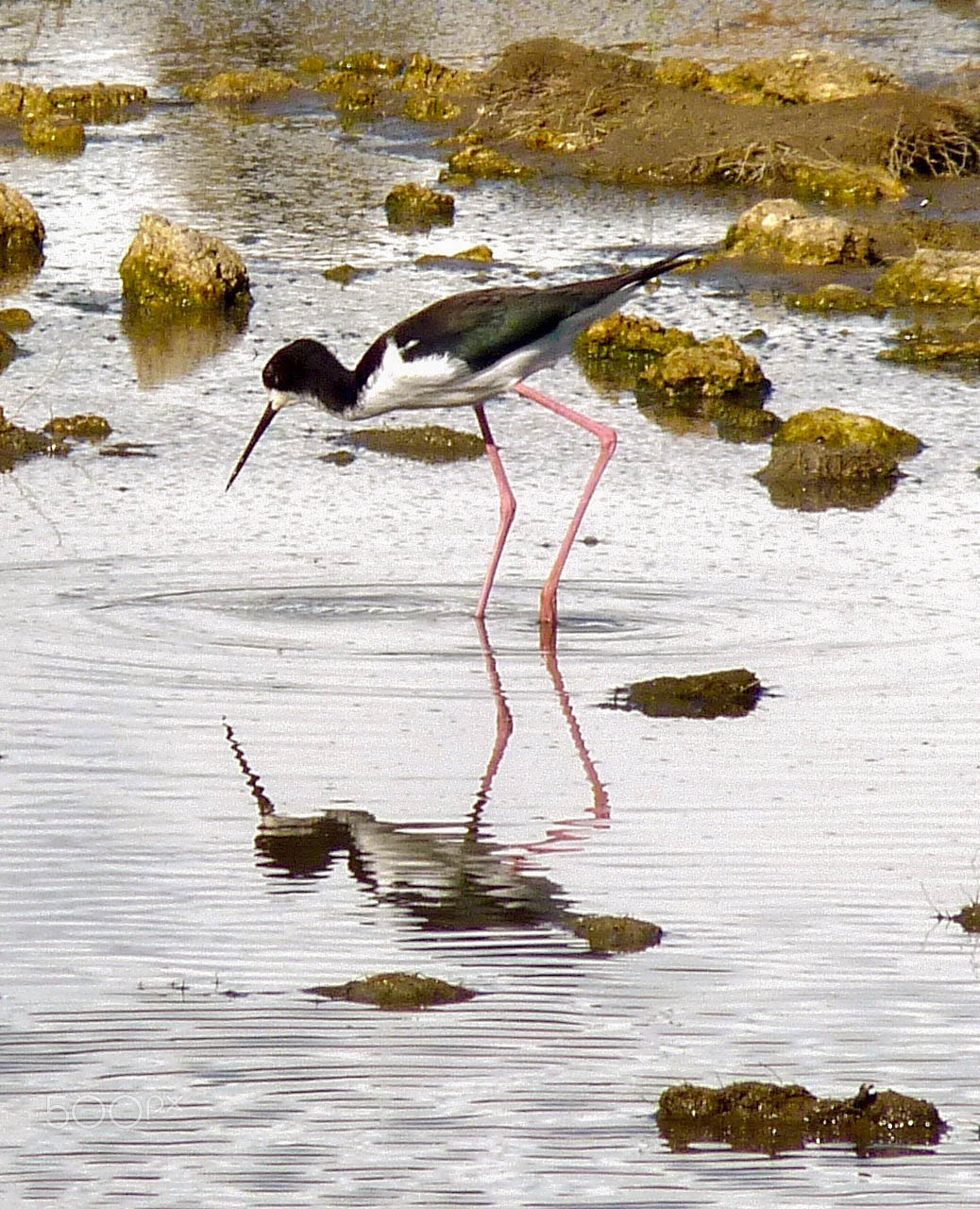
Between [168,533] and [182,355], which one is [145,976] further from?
[182,355]

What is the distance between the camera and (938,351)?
12305 millimetres

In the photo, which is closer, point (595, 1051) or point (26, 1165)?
point (26, 1165)

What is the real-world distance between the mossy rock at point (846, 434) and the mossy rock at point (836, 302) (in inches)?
102

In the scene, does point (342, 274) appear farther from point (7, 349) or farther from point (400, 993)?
point (400, 993)

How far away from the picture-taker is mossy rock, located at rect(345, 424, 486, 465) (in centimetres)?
1074

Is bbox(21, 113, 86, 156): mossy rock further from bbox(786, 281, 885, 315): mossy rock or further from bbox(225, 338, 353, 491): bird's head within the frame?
bbox(225, 338, 353, 491): bird's head

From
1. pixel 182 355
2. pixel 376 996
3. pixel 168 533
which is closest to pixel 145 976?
pixel 376 996

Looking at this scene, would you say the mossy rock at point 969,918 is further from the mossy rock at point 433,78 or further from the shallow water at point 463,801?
the mossy rock at point 433,78

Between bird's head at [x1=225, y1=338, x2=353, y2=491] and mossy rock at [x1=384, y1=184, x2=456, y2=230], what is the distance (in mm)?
7030

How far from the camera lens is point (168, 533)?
9.41 metres

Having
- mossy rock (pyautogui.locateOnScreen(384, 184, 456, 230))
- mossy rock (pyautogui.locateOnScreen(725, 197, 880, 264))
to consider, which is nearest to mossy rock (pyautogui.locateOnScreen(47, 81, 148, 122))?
mossy rock (pyautogui.locateOnScreen(384, 184, 456, 230))

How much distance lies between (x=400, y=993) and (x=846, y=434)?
5.78 m

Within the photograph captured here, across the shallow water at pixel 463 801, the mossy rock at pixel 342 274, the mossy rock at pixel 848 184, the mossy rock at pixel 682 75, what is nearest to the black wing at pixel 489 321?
the shallow water at pixel 463 801

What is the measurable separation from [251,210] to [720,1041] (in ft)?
39.5
